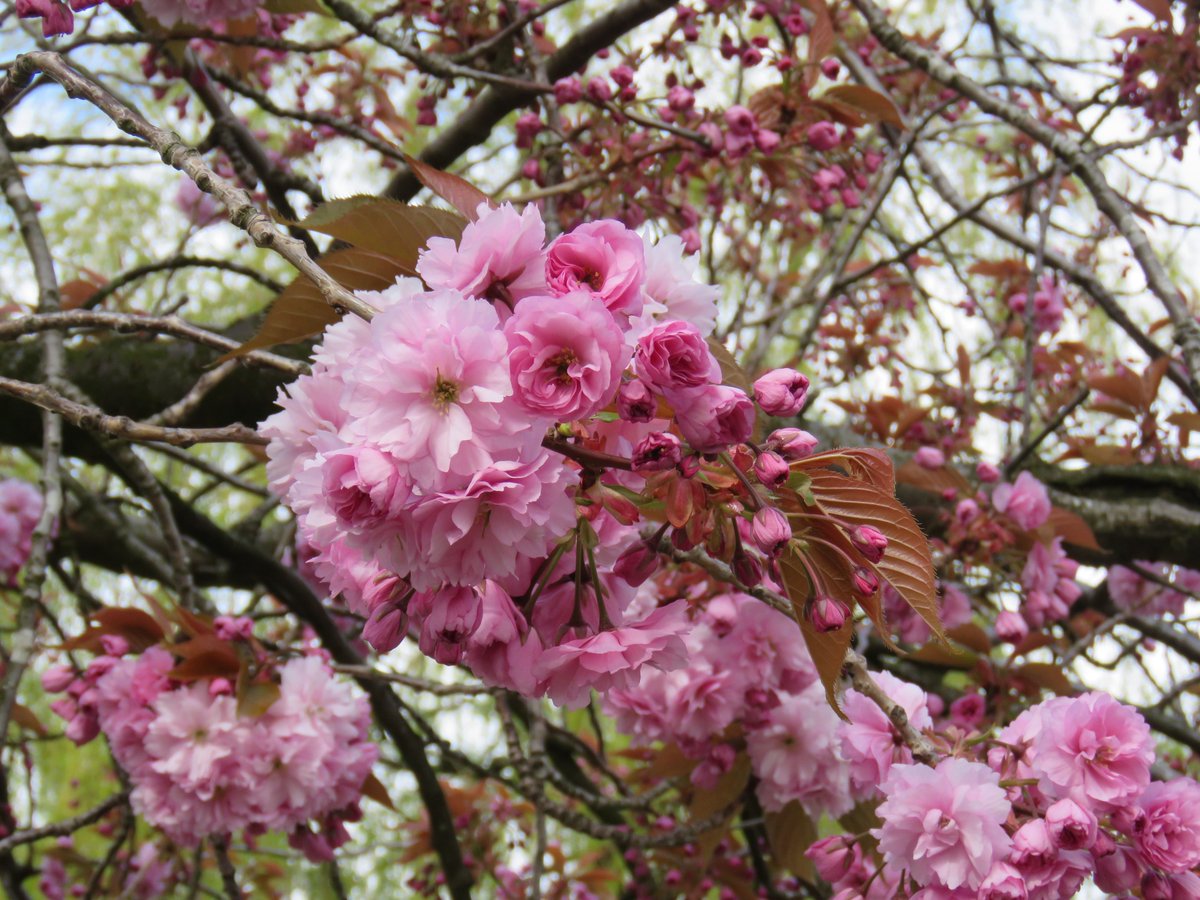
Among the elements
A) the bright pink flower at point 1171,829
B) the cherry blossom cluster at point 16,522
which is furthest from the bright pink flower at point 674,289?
the cherry blossom cluster at point 16,522

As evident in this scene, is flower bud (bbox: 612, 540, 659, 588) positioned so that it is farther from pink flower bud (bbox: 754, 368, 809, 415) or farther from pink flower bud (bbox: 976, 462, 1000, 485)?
pink flower bud (bbox: 976, 462, 1000, 485)

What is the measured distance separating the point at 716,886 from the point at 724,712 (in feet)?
3.72

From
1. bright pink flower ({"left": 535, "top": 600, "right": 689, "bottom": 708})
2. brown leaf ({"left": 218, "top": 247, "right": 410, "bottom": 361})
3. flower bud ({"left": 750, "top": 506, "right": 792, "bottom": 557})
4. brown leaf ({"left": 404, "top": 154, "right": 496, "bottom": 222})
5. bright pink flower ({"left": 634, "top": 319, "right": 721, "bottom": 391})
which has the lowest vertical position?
bright pink flower ({"left": 535, "top": 600, "right": 689, "bottom": 708})

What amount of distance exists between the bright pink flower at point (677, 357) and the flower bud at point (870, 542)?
232mm

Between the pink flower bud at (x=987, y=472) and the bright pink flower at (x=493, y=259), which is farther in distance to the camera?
the pink flower bud at (x=987, y=472)

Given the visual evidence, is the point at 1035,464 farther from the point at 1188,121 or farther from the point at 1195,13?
the point at 1195,13

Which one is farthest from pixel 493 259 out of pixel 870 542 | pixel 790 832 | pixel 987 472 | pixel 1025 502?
pixel 987 472

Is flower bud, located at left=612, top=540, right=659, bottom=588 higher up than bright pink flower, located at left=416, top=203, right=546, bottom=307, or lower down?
lower down

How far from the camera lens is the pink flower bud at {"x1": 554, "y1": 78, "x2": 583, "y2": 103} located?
7.45 ft

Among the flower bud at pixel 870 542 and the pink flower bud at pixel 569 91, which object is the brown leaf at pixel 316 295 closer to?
the flower bud at pixel 870 542

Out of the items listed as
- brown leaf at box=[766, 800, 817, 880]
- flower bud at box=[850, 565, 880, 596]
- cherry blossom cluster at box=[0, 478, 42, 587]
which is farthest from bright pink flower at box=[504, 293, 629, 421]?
cherry blossom cluster at box=[0, 478, 42, 587]

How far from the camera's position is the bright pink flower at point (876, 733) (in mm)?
1280

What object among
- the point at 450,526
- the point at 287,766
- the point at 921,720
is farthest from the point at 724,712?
the point at 450,526

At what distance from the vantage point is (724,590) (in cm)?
200
